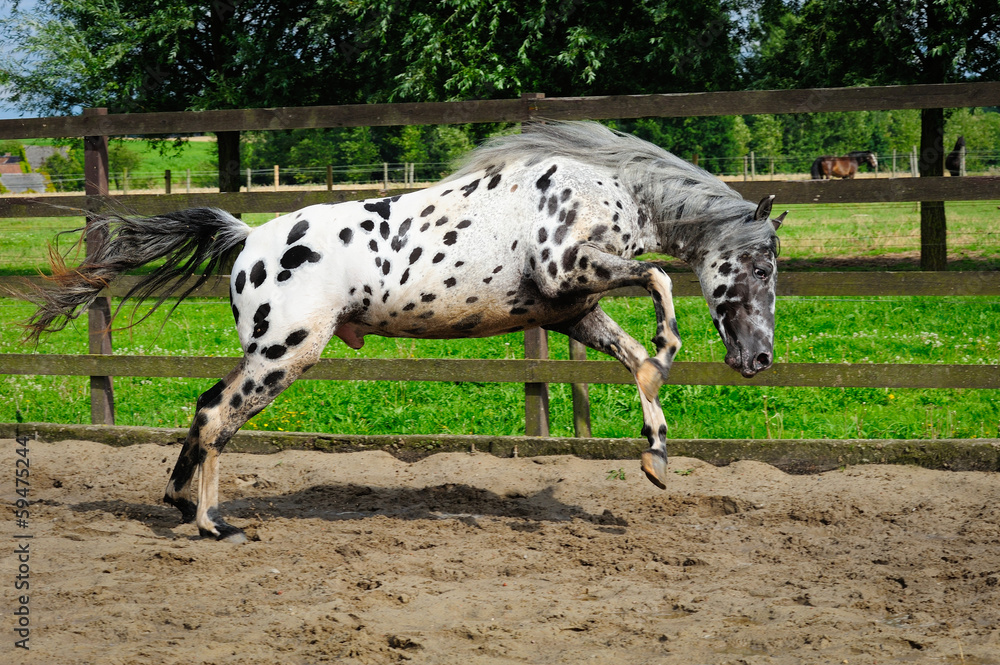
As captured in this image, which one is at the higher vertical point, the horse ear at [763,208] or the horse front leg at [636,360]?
the horse ear at [763,208]

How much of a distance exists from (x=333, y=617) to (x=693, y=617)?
4.28 feet

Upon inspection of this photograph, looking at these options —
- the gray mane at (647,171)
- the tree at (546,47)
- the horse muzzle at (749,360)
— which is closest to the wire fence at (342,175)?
the tree at (546,47)

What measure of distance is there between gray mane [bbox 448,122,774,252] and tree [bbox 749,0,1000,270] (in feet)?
26.2

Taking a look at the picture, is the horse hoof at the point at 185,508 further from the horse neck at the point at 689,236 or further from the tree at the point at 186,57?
the tree at the point at 186,57

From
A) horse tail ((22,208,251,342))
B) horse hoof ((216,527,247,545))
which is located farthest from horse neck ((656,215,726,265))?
horse hoof ((216,527,247,545))

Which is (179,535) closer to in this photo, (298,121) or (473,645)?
(473,645)

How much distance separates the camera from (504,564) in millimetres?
3949

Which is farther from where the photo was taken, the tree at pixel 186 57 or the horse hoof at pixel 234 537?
the tree at pixel 186 57

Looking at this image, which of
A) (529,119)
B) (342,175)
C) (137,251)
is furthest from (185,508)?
(342,175)

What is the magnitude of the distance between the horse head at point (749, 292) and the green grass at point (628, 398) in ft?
5.57

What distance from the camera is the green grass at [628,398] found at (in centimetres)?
623

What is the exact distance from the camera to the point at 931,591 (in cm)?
347

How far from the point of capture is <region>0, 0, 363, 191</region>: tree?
1416 centimetres

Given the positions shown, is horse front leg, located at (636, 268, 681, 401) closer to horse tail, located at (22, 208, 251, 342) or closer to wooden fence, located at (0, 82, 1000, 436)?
wooden fence, located at (0, 82, 1000, 436)
